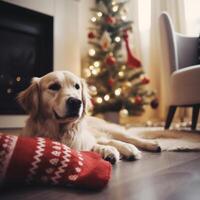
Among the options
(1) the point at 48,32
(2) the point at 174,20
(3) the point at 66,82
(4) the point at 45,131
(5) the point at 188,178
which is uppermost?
(2) the point at 174,20

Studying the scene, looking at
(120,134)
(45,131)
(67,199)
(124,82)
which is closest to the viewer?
(67,199)

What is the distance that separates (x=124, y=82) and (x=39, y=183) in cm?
330

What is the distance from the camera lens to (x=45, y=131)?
138 cm

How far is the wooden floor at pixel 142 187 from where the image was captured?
29.7 inches

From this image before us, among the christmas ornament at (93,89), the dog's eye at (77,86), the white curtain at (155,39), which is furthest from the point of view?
the white curtain at (155,39)

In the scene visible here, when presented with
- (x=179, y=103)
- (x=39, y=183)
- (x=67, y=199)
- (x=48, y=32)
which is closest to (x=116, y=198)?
→ (x=67, y=199)

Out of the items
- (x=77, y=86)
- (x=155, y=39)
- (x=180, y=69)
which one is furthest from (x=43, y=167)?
(x=155, y=39)

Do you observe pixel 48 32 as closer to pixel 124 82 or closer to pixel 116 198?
pixel 124 82

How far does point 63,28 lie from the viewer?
3.79 m

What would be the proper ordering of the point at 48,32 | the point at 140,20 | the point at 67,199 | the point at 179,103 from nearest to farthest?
the point at 67,199, the point at 179,103, the point at 48,32, the point at 140,20

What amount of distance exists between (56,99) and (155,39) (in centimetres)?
348

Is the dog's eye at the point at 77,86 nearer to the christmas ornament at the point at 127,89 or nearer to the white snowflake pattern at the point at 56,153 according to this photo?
the white snowflake pattern at the point at 56,153

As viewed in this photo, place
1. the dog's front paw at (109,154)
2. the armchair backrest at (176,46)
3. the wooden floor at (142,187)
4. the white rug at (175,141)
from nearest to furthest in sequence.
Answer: the wooden floor at (142,187)
the dog's front paw at (109,154)
the white rug at (175,141)
the armchair backrest at (176,46)

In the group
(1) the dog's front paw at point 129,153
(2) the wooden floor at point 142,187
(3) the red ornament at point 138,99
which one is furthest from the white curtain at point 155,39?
(2) the wooden floor at point 142,187
